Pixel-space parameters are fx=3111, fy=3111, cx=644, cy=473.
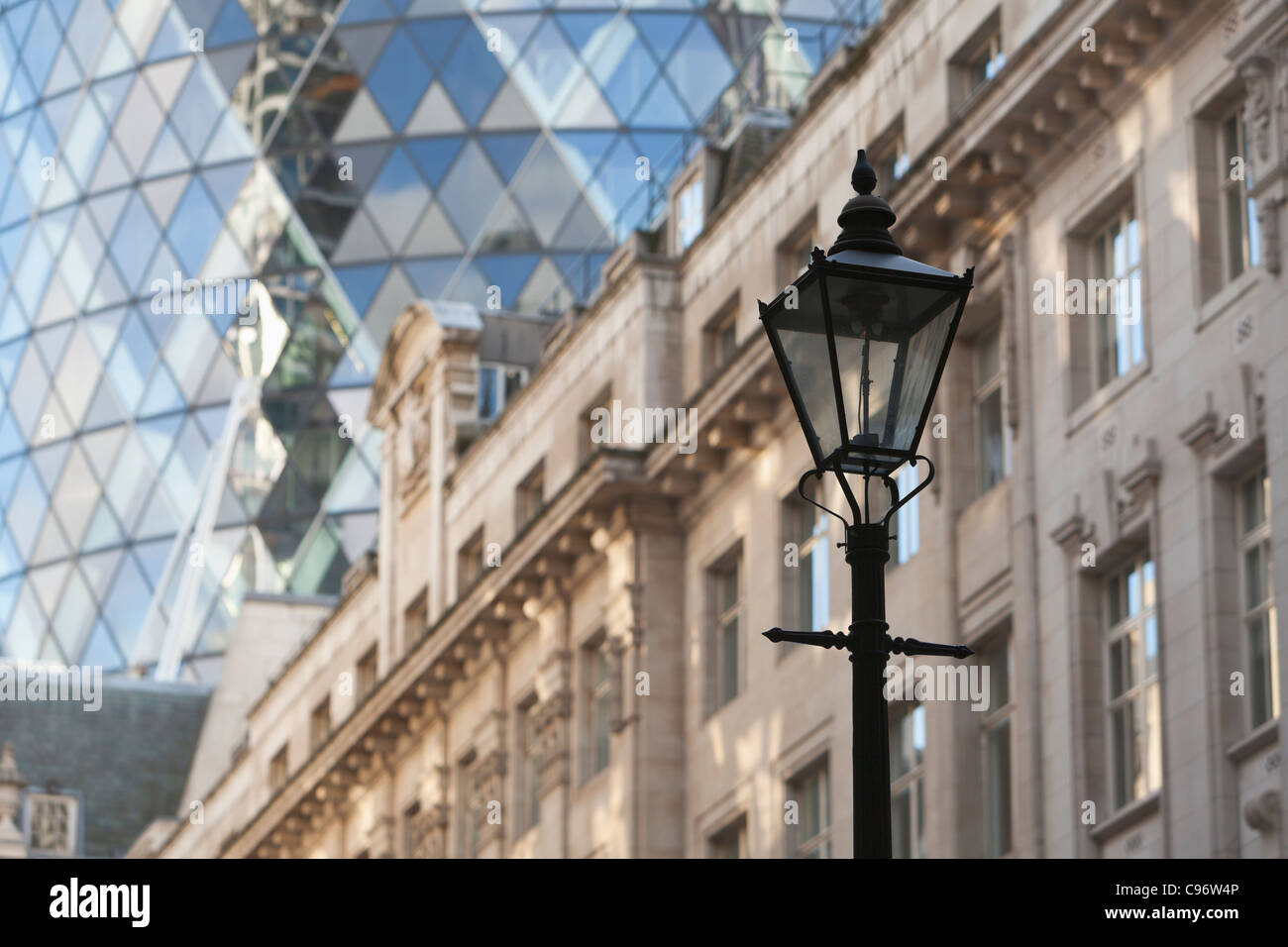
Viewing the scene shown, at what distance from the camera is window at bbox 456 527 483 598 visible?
151 ft

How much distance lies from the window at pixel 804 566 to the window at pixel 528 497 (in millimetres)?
8337

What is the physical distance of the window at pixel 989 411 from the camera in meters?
31.4

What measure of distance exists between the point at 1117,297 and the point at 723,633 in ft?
34.5

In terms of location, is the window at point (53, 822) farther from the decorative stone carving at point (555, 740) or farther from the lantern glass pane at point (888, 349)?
the lantern glass pane at point (888, 349)

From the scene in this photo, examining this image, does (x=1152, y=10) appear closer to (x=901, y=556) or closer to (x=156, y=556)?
(x=901, y=556)

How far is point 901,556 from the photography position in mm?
33031

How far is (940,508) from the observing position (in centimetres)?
3178

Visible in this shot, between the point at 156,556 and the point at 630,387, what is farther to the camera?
the point at 156,556

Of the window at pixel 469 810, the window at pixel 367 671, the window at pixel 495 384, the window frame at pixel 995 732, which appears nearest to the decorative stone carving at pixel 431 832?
the window at pixel 469 810

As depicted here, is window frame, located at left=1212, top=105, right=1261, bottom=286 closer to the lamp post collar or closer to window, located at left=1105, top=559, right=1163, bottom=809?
window, located at left=1105, top=559, right=1163, bottom=809

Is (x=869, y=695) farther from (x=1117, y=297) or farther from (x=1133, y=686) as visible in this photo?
(x=1117, y=297)
